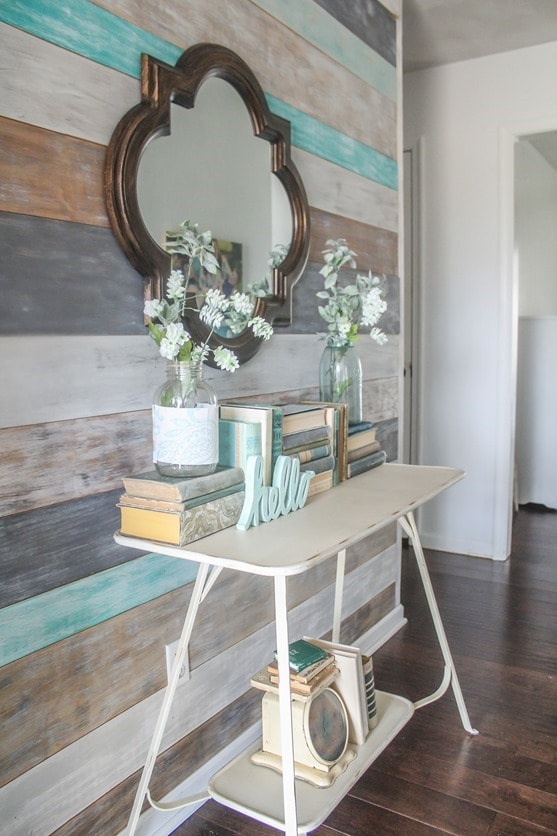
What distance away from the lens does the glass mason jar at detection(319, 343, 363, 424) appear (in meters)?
1.94

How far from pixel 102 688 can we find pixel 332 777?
547 mm

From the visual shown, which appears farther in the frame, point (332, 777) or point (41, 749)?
point (332, 777)

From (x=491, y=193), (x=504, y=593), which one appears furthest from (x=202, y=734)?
(x=491, y=193)

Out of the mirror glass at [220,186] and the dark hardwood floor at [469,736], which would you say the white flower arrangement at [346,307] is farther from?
the dark hardwood floor at [469,736]

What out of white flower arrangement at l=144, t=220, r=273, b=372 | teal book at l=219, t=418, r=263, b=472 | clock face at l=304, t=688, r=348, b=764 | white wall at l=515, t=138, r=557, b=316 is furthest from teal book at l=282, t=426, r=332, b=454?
white wall at l=515, t=138, r=557, b=316

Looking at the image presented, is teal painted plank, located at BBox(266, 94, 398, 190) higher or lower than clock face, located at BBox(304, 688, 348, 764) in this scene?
higher

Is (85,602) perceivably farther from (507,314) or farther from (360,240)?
(507,314)

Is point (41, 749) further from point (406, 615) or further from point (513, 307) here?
point (513, 307)

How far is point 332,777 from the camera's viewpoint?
157 cm

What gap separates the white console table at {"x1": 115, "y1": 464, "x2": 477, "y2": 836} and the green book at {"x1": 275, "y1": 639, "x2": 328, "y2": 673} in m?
0.23

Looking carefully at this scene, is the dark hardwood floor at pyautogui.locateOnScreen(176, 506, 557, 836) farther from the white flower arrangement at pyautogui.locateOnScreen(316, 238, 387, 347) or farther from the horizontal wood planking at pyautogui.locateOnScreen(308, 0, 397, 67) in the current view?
the horizontal wood planking at pyautogui.locateOnScreen(308, 0, 397, 67)

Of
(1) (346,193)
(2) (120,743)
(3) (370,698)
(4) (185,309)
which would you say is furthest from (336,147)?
(2) (120,743)

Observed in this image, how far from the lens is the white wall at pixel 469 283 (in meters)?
3.36

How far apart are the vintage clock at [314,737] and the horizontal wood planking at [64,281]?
913 millimetres
